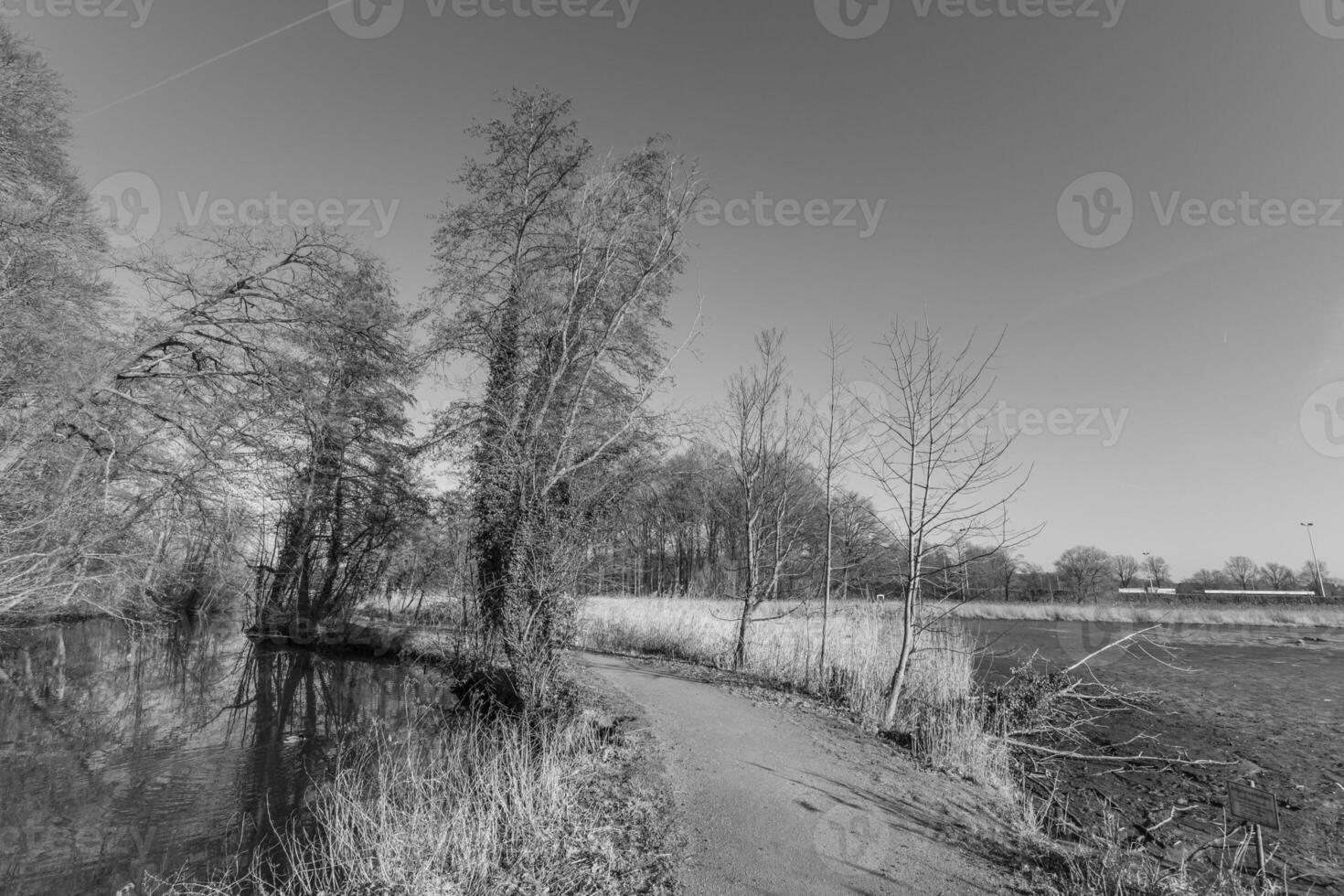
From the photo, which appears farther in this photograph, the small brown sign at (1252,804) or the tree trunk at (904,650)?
the tree trunk at (904,650)

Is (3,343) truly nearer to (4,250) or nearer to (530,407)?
(4,250)

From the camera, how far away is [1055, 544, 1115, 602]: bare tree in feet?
223

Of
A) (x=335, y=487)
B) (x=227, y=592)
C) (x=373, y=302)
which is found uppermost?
(x=373, y=302)

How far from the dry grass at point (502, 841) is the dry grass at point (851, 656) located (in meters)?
3.44

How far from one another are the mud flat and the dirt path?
6.96 ft

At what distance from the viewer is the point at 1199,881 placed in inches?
183

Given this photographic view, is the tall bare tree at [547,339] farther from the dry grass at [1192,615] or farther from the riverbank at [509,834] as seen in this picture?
the dry grass at [1192,615]

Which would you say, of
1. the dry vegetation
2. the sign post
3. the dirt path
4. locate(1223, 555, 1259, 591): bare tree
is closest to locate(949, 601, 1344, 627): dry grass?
the dry vegetation

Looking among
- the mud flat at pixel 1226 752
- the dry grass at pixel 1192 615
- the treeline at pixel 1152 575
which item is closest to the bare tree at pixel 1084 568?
the treeline at pixel 1152 575

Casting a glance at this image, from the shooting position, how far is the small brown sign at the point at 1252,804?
6.01 m

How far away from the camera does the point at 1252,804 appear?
6453 mm

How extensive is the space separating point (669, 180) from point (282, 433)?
7.74 meters

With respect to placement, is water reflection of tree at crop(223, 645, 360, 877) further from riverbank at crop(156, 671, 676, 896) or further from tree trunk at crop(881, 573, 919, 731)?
tree trunk at crop(881, 573, 919, 731)

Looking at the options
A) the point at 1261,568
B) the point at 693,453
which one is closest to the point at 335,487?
the point at 693,453
